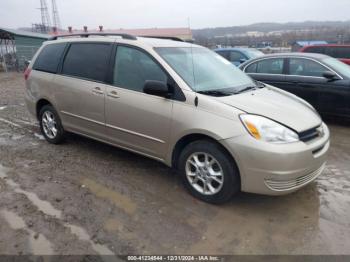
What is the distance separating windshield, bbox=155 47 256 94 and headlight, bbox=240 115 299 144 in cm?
70

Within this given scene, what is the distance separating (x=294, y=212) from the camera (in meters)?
3.47

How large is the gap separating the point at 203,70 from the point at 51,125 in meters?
2.92

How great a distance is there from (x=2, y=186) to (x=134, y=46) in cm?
242

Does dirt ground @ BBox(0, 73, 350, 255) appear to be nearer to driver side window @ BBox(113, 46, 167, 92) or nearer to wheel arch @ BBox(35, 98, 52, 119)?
wheel arch @ BBox(35, 98, 52, 119)

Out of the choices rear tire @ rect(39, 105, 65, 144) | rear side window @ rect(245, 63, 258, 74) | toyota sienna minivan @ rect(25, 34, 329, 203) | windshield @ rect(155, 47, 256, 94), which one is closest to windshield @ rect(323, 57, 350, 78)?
rear side window @ rect(245, 63, 258, 74)

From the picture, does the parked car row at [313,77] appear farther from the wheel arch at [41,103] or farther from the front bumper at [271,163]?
the wheel arch at [41,103]

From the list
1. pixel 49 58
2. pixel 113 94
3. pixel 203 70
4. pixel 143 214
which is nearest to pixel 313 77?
pixel 203 70

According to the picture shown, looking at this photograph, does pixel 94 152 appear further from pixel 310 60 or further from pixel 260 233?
pixel 310 60

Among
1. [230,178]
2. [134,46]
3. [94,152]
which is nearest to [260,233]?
[230,178]

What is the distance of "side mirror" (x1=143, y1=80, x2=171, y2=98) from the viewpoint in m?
3.67

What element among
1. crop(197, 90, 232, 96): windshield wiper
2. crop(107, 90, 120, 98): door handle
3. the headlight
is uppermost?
crop(197, 90, 232, 96): windshield wiper

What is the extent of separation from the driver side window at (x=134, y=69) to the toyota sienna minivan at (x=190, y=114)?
0.04 ft

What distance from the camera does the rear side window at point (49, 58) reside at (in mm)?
5242

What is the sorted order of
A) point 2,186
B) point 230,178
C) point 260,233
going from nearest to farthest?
point 260,233, point 230,178, point 2,186
